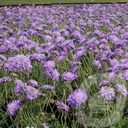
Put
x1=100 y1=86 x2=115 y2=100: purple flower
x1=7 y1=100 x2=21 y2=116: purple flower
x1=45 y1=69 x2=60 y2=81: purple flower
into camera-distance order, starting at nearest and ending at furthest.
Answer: x1=100 y1=86 x2=115 y2=100: purple flower, x1=7 y1=100 x2=21 y2=116: purple flower, x1=45 y1=69 x2=60 y2=81: purple flower

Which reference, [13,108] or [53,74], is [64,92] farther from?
[13,108]

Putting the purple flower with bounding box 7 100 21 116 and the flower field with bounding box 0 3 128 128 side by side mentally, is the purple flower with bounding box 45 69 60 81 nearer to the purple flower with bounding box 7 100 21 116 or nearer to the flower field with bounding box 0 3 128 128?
the flower field with bounding box 0 3 128 128

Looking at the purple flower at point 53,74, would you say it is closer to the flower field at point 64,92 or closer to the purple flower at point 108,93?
the flower field at point 64,92

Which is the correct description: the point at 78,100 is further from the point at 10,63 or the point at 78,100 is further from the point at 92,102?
the point at 10,63

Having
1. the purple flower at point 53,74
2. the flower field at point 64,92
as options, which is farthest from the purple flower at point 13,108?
the purple flower at point 53,74

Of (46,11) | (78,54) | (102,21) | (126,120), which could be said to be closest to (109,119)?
(126,120)

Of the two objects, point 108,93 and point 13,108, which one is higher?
point 108,93

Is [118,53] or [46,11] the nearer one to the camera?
[118,53]

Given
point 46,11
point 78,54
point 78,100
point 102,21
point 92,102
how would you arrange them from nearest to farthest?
point 78,100 → point 92,102 → point 78,54 → point 102,21 → point 46,11

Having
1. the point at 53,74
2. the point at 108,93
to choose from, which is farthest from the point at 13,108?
the point at 108,93

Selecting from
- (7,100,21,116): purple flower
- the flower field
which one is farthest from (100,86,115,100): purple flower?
(7,100,21,116): purple flower

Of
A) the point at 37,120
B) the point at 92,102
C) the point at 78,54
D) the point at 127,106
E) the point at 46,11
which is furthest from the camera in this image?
the point at 46,11

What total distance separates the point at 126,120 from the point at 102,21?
3791mm

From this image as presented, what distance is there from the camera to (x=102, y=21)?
670cm
